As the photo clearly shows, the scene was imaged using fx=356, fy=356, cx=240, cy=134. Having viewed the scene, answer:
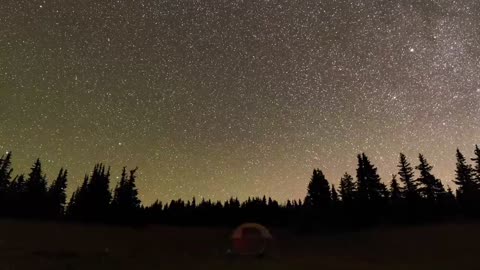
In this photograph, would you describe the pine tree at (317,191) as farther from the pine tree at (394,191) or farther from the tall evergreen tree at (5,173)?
the tall evergreen tree at (5,173)

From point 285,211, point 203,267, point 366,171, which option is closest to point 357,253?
point 203,267

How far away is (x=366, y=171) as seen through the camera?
68250mm

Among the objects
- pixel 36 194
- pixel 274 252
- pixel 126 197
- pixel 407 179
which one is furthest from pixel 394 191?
pixel 36 194

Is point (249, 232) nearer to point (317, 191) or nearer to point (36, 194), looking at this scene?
point (317, 191)

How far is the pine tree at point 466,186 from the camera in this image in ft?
175

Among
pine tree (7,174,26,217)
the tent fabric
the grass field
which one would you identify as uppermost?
pine tree (7,174,26,217)

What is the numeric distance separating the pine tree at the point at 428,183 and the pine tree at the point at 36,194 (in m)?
70.1

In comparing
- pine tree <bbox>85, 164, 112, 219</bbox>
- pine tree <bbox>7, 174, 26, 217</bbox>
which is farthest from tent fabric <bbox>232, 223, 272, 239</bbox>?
pine tree <bbox>7, 174, 26, 217</bbox>

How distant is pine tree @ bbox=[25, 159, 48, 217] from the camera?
7144 centimetres

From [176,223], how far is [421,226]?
2147 inches

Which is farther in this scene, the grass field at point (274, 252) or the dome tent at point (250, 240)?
the dome tent at point (250, 240)

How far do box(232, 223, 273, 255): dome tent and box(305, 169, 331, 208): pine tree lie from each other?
3839 cm

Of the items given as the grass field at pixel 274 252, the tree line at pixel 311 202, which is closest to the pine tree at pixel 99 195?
the tree line at pixel 311 202

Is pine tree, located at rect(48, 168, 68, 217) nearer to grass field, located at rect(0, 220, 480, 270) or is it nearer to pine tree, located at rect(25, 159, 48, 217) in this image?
pine tree, located at rect(25, 159, 48, 217)
